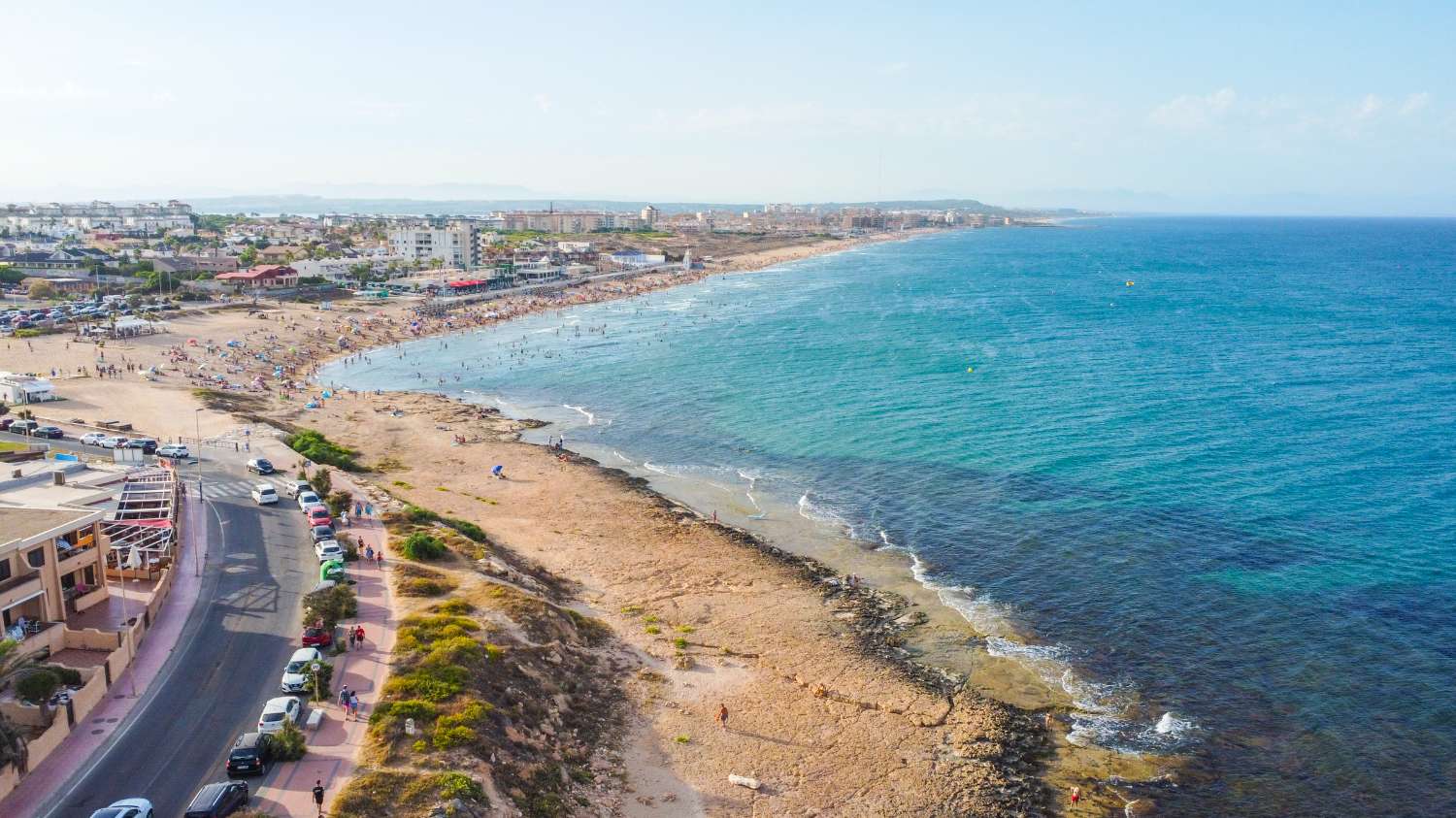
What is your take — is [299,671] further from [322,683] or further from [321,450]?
[321,450]

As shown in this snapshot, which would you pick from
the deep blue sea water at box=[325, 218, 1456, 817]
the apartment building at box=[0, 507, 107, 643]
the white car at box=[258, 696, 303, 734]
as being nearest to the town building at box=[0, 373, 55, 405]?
the deep blue sea water at box=[325, 218, 1456, 817]

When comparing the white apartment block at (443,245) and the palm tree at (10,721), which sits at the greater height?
the white apartment block at (443,245)

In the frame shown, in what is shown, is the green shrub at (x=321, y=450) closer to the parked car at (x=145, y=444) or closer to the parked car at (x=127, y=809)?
the parked car at (x=145, y=444)

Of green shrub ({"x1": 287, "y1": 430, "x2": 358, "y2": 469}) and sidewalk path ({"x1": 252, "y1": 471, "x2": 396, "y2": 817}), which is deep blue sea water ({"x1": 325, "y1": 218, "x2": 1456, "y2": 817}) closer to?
green shrub ({"x1": 287, "y1": 430, "x2": 358, "y2": 469})

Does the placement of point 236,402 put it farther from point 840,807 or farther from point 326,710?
point 840,807

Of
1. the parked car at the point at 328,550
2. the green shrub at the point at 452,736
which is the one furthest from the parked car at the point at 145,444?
the green shrub at the point at 452,736

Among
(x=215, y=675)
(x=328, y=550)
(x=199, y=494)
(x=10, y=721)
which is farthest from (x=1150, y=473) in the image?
(x=10, y=721)
